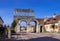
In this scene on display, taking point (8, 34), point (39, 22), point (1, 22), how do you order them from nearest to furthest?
point (8, 34)
point (1, 22)
point (39, 22)

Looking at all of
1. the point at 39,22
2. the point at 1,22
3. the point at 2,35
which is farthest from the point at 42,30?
the point at 2,35

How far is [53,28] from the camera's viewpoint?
59.1 m

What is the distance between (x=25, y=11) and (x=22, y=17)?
255cm

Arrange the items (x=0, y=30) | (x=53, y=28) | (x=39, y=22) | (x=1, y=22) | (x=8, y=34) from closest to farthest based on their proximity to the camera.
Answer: (x=0, y=30)
(x=8, y=34)
(x=1, y=22)
(x=53, y=28)
(x=39, y=22)

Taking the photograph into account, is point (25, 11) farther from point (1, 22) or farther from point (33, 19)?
point (1, 22)

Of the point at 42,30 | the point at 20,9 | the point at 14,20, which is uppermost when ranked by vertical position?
the point at 20,9

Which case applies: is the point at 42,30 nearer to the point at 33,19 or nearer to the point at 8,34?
the point at 33,19

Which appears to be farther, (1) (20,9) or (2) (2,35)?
(1) (20,9)

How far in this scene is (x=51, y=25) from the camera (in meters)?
59.9

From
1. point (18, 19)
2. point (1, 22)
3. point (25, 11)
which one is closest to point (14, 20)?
point (18, 19)

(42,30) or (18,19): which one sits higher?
(18,19)

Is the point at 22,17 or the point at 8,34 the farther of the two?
the point at 22,17

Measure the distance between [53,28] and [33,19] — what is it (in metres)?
8.33

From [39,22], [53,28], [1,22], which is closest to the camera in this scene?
[1,22]
